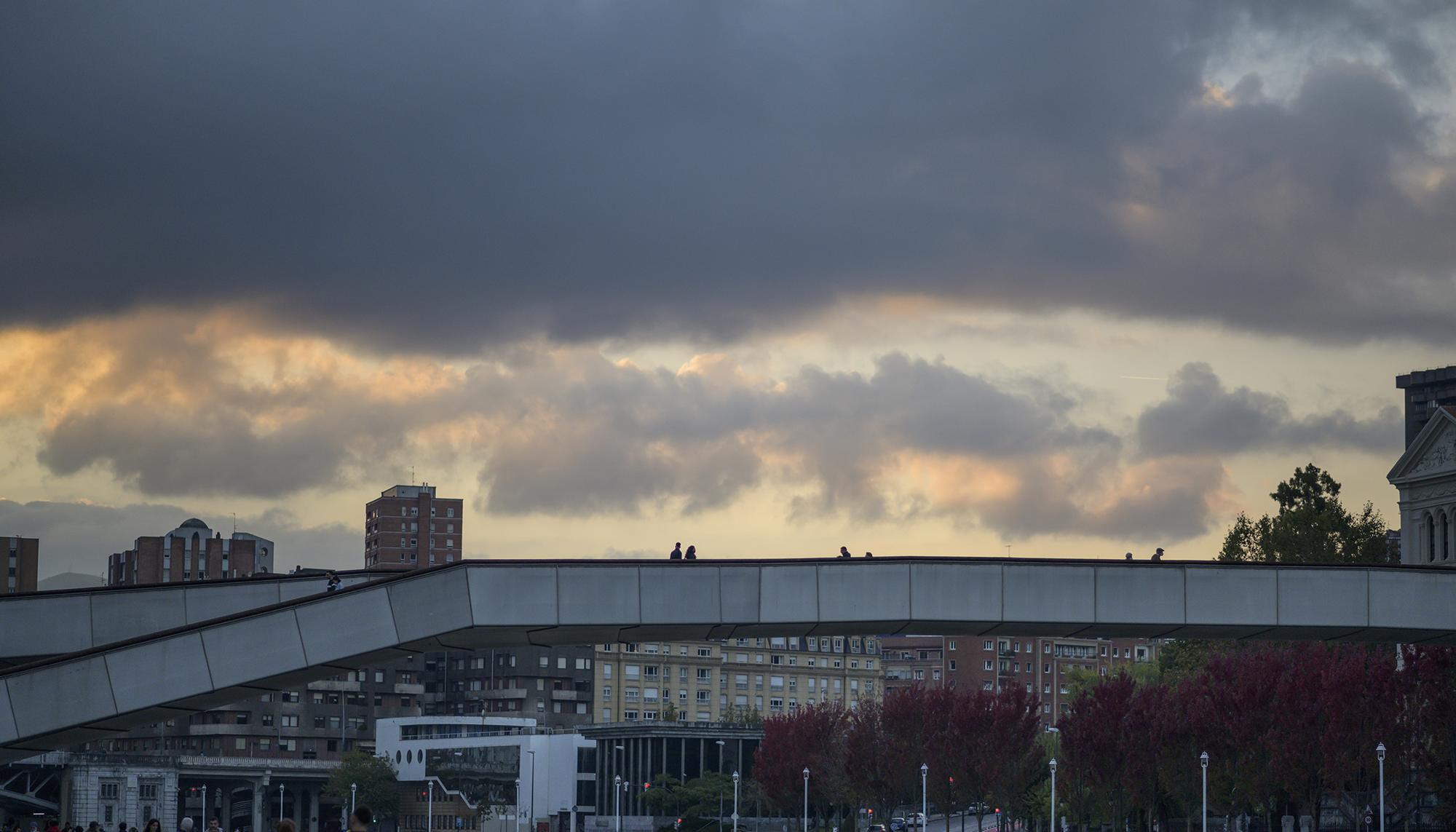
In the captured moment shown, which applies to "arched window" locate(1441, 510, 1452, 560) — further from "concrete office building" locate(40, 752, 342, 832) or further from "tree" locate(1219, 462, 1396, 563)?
"concrete office building" locate(40, 752, 342, 832)

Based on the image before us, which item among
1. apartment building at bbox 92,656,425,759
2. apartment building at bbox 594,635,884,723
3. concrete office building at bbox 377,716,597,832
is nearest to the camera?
concrete office building at bbox 377,716,597,832

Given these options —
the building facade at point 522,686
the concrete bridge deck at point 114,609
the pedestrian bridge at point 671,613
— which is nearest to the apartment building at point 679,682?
the building facade at point 522,686

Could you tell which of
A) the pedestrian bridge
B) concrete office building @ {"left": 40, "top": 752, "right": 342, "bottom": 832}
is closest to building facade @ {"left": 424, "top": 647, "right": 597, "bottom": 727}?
concrete office building @ {"left": 40, "top": 752, "right": 342, "bottom": 832}

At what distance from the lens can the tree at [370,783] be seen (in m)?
164

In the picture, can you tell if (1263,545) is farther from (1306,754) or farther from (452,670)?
(452,670)

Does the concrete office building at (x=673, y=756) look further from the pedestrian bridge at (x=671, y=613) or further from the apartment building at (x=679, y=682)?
the pedestrian bridge at (x=671, y=613)

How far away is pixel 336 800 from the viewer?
17888 centimetres

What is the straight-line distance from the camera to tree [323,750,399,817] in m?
164

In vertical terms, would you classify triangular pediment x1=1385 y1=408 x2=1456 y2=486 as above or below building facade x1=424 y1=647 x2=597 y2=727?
above

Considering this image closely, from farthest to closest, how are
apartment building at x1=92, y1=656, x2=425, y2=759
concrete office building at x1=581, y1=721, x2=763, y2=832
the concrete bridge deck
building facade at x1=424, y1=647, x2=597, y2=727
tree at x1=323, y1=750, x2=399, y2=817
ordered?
building facade at x1=424, y1=647, x2=597, y2=727 < apartment building at x1=92, y1=656, x2=425, y2=759 < tree at x1=323, y1=750, x2=399, y2=817 < concrete office building at x1=581, y1=721, x2=763, y2=832 < the concrete bridge deck

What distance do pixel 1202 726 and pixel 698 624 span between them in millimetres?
46742

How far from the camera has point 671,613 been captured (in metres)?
40.1

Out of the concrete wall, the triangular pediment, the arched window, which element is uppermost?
the triangular pediment

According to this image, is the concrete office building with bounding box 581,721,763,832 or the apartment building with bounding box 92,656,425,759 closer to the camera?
the concrete office building with bounding box 581,721,763,832
